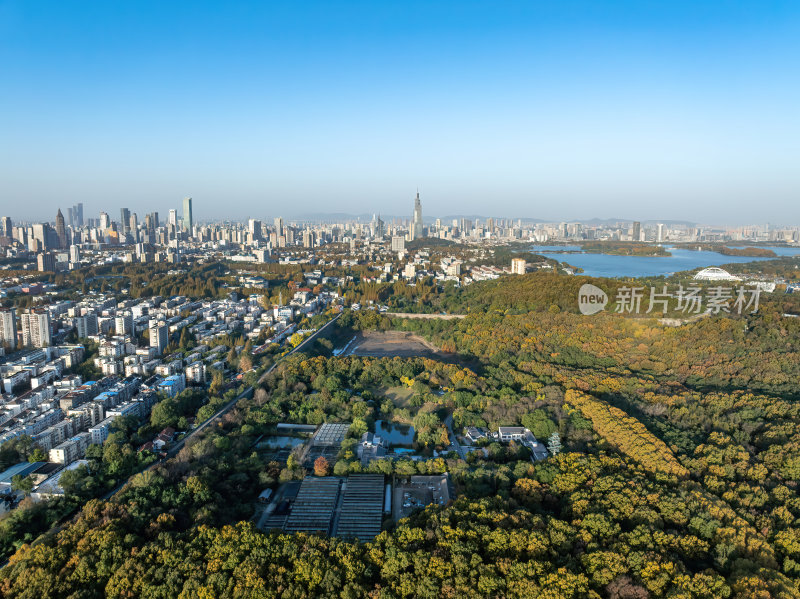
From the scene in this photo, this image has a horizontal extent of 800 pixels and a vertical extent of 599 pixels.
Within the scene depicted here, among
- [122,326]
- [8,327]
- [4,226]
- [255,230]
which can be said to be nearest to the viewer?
[8,327]

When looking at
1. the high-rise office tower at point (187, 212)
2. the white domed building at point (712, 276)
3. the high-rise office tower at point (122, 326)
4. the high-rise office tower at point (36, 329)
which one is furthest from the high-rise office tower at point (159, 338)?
the high-rise office tower at point (187, 212)

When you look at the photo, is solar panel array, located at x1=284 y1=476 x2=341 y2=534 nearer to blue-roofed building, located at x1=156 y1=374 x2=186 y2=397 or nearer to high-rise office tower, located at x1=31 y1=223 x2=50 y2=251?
blue-roofed building, located at x1=156 y1=374 x2=186 y2=397

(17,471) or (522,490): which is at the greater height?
(522,490)

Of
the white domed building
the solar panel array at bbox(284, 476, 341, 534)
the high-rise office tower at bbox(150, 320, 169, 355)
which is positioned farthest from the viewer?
the white domed building

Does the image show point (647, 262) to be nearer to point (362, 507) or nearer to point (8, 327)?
point (362, 507)

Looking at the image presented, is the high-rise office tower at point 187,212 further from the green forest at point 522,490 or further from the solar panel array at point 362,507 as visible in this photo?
the solar panel array at point 362,507

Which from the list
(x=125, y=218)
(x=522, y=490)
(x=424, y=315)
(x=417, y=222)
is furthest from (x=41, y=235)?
(x=522, y=490)

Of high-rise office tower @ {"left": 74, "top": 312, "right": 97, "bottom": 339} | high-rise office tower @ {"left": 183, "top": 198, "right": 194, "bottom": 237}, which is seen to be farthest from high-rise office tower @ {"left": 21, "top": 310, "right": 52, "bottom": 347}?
high-rise office tower @ {"left": 183, "top": 198, "right": 194, "bottom": 237}
